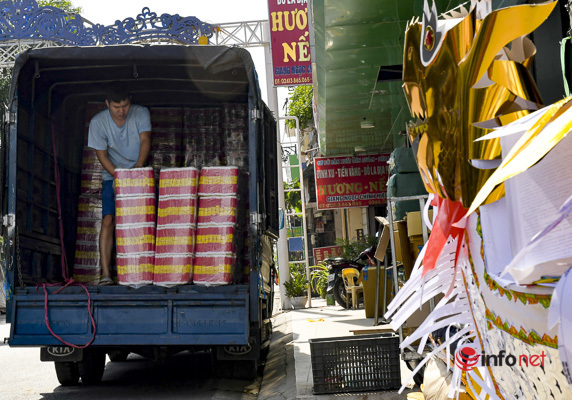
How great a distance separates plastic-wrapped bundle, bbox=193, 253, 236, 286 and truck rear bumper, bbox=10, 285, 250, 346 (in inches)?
7.1

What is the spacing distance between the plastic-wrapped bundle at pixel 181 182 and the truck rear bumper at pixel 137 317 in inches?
37.3

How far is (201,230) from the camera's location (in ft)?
22.3

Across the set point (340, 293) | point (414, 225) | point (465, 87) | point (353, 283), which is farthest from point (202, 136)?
point (340, 293)

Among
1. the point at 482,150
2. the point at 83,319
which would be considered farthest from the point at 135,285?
the point at 482,150

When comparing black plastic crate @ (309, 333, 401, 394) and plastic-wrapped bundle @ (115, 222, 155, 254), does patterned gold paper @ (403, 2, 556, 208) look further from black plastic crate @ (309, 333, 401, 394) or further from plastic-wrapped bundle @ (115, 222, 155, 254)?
plastic-wrapped bundle @ (115, 222, 155, 254)

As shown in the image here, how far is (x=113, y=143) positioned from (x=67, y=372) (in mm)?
A: 2488

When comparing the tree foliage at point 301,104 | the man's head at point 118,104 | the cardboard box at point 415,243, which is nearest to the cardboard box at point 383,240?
the cardboard box at point 415,243

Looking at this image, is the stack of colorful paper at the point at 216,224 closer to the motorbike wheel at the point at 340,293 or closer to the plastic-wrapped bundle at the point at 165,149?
the plastic-wrapped bundle at the point at 165,149

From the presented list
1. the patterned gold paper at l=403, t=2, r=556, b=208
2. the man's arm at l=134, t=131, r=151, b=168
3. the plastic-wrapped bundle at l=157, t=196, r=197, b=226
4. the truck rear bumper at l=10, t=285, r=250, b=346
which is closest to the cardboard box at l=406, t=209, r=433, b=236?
the truck rear bumper at l=10, t=285, r=250, b=346

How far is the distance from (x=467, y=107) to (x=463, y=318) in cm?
74

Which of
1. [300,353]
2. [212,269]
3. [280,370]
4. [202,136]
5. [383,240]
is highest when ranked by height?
[202,136]

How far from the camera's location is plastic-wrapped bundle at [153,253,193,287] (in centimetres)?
664

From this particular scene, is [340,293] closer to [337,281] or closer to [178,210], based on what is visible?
[337,281]

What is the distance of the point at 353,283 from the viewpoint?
15250mm
